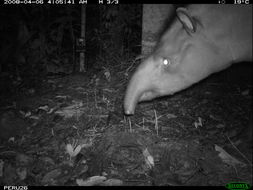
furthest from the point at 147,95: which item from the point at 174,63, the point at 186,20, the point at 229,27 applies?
the point at 229,27

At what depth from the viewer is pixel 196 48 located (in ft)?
9.01

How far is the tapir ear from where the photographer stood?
8.30 ft

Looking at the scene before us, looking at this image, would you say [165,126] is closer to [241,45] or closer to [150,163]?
[150,163]

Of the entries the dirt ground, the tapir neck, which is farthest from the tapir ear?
the dirt ground

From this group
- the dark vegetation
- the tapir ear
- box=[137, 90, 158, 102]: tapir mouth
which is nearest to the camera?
the tapir ear

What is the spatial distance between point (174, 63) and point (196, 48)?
Result: 10.5 inches

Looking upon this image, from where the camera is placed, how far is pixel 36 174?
2.67 metres

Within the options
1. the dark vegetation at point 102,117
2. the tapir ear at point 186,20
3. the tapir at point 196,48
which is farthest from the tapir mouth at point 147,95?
the tapir ear at point 186,20

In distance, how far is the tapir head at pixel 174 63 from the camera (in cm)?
271

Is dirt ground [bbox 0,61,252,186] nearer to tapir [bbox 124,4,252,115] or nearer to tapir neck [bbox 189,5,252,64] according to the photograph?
tapir [bbox 124,4,252,115]

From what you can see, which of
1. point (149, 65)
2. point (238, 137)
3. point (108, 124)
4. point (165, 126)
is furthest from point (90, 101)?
point (238, 137)

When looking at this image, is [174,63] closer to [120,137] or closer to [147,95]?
[147,95]

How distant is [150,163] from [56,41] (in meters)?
3.50

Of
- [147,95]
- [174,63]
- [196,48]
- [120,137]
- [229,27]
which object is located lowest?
[120,137]
